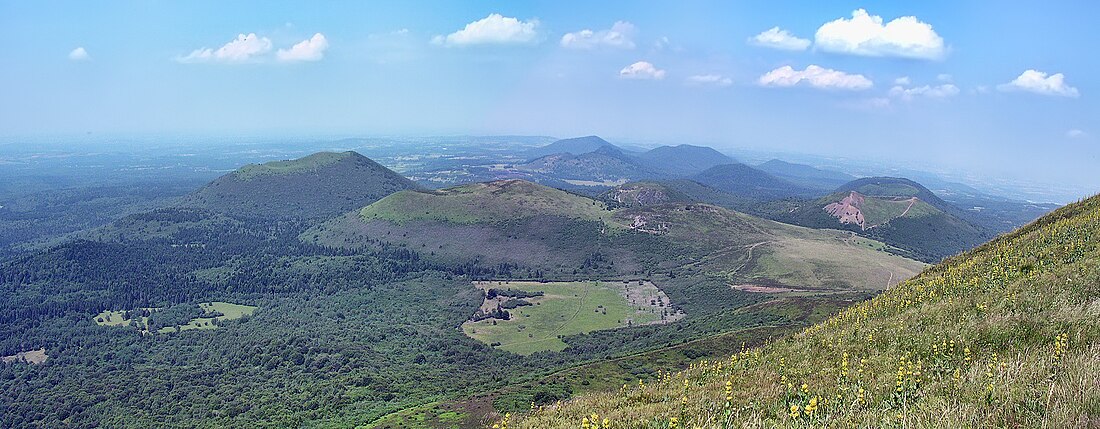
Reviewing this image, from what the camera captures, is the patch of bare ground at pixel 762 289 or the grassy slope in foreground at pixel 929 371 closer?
the grassy slope in foreground at pixel 929 371

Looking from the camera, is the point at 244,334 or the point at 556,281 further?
the point at 556,281

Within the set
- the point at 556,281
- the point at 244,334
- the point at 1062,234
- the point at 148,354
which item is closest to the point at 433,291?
the point at 556,281

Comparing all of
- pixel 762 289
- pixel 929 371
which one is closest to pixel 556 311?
pixel 762 289

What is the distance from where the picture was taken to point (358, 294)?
554 feet

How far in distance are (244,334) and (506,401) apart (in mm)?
101551

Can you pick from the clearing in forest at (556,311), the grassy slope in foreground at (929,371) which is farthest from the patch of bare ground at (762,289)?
the grassy slope in foreground at (929,371)

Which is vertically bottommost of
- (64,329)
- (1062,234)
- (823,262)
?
(64,329)

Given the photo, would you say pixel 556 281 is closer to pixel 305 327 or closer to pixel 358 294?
pixel 358 294

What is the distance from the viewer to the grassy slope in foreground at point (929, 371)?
8672 millimetres

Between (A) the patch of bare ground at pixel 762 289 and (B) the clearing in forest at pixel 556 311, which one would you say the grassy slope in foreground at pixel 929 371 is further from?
(A) the patch of bare ground at pixel 762 289

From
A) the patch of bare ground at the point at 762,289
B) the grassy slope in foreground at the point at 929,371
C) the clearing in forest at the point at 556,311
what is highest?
the grassy slope in foreground at the point at 929,371

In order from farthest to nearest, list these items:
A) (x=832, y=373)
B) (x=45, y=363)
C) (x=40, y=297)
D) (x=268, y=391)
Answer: (x=40, y=297) → (x=45, y=363) → (x=268, y=391) → (x=832, y=373)

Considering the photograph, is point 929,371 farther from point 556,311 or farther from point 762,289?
point 762,289

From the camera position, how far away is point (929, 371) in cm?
1279
